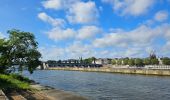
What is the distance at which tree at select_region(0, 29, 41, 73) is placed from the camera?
85.8 meters

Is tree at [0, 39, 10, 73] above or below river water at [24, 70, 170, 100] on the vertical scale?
above

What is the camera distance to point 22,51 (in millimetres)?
86062

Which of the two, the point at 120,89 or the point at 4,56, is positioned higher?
the point at 4,56

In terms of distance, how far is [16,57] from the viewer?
86500mm

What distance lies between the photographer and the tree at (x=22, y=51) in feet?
282

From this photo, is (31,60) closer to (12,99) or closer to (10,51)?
(10,51)

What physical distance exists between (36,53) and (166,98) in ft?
136

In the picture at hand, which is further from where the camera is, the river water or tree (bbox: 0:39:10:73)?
tree (bbox: 0:39:10:73)

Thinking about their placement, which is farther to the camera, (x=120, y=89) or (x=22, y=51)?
(x=22, y=51)

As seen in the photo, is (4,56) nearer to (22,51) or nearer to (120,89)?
(22,51)

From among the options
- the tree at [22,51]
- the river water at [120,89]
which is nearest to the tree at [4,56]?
the tree at [22,51]

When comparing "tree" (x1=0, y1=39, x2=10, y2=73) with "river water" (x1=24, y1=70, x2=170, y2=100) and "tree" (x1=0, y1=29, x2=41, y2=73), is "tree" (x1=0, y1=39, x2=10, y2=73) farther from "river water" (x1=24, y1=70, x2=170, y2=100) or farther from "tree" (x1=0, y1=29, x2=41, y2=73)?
"river water" (x1=24, y1=70, x2=170, y2=100)

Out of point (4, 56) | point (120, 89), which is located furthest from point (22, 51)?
point (120, 89)

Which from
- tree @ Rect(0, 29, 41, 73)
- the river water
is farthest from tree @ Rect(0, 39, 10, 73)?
the river water
